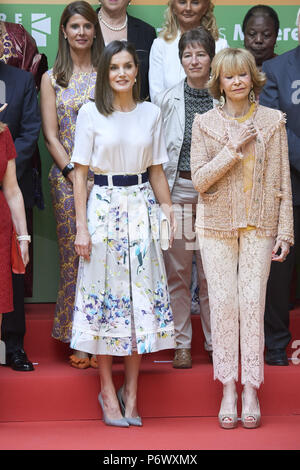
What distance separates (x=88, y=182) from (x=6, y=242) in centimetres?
72

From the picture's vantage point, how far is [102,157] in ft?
14.9

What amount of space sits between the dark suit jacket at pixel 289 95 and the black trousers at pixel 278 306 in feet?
0.90

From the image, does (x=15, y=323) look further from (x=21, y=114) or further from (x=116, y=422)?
(x=21, y=114)

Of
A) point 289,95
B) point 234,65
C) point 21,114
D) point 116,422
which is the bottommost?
point 116,422

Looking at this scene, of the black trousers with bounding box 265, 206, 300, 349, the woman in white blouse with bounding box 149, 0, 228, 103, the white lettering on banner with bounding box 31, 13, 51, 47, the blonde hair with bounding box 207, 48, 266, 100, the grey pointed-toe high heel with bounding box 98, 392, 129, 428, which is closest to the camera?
the blonde hair with bounding box 207, 48, 266, 100

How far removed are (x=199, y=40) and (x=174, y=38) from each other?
0.53 m

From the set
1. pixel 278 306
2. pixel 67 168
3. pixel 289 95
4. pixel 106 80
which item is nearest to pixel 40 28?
pixel 67 168

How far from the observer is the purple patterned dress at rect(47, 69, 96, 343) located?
202 inches

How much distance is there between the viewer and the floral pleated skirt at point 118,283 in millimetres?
4523

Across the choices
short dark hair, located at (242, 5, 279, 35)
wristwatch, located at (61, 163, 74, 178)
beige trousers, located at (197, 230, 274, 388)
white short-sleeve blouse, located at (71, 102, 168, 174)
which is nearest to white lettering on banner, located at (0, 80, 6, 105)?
wristwatch, located at (61, 163, 74, 178)

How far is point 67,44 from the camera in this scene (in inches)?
204

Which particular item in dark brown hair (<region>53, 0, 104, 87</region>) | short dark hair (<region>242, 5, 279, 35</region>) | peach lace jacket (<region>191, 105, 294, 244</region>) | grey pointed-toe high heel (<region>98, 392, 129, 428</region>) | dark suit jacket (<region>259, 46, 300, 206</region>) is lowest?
grey pointed-toe high heel (<region>98, 392, 129, 428</region>)

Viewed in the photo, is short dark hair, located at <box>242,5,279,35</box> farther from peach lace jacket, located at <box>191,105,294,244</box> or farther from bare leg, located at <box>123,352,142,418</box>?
bare leg, located at <box>123,352,142,418</box>

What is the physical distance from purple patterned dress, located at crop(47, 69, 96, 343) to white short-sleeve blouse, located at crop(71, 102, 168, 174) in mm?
551
